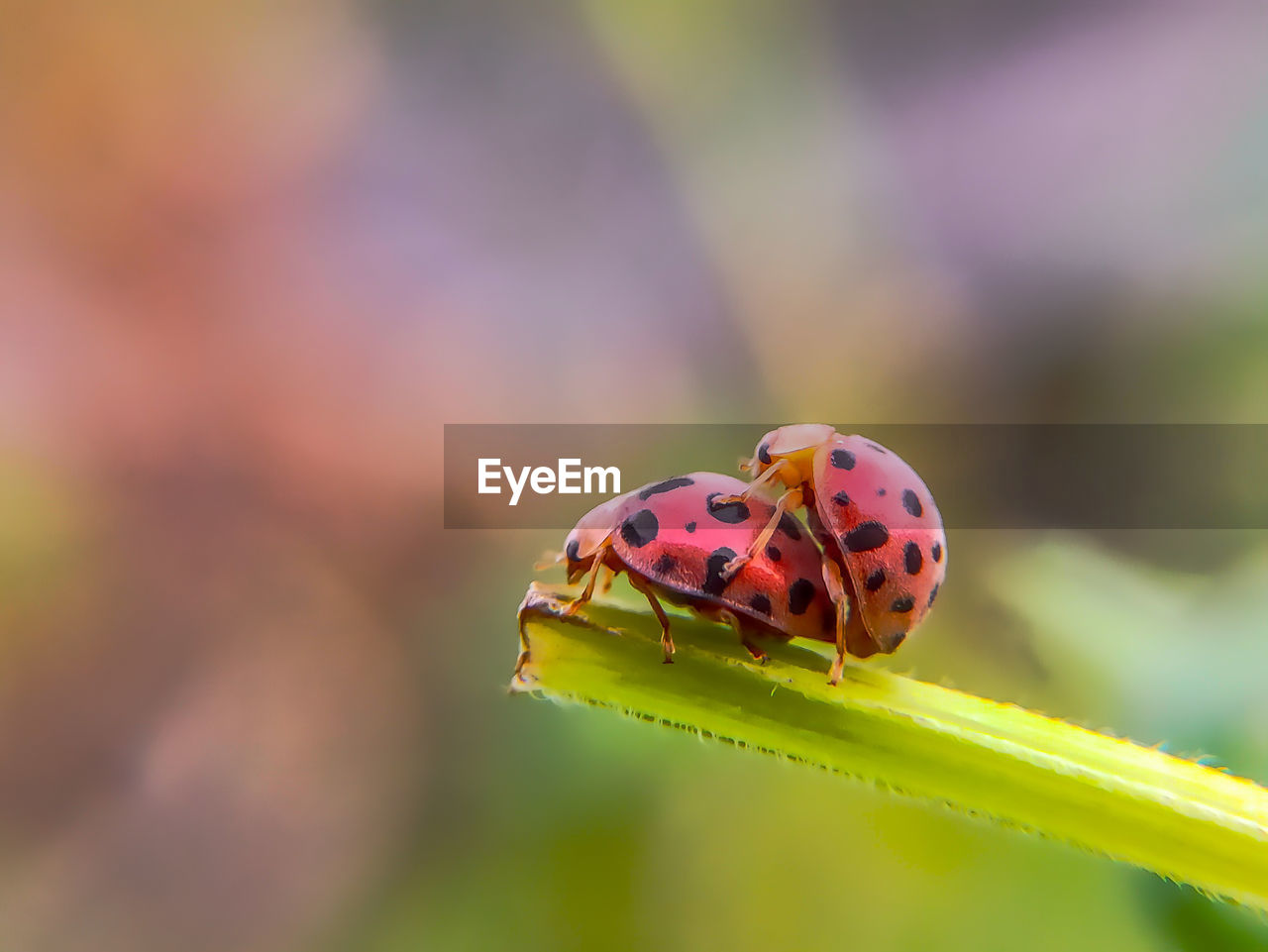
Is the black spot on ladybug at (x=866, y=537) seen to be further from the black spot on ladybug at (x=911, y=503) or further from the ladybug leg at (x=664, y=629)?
the ladybug leg at (x=664, y=629)

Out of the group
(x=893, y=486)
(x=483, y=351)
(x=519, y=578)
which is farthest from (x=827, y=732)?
(x=483, y=351)

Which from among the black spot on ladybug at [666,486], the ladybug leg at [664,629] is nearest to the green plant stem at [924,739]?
the ladybug leg at [664,629]

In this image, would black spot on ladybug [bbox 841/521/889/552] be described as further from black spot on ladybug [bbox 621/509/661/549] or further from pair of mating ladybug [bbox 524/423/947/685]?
black spot on ladybug [bbox 621/509/661/549]

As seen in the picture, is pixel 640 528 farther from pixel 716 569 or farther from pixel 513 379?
pixel 513 379

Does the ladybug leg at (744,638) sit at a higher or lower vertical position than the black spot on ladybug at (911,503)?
lower
